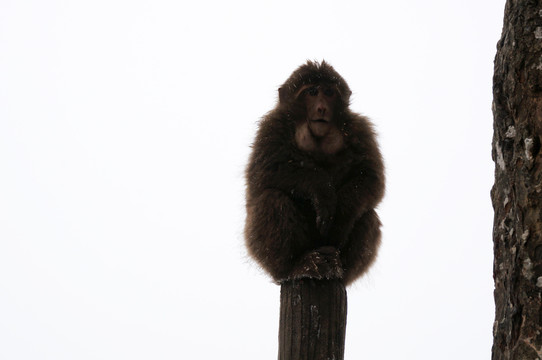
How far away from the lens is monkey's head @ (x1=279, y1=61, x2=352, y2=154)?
4.66 metres

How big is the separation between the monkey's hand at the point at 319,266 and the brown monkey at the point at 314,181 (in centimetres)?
8

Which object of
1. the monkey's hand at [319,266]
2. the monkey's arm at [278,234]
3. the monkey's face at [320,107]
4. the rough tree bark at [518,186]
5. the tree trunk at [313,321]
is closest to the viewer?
the rough tree bark at [518,186]

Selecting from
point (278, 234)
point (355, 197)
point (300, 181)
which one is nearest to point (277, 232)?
point (278, 234)

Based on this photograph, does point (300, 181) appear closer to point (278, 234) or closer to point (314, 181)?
point (314, 181)

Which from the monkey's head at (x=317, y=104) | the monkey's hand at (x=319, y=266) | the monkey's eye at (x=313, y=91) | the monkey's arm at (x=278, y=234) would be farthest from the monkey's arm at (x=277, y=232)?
the monkey's eye at (x=313, y=91)

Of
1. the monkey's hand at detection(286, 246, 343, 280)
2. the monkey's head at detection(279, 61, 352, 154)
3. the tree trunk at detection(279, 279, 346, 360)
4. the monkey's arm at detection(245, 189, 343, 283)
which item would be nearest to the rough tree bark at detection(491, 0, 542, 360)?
the tree trunk at detection(279, 279, 346, 360)

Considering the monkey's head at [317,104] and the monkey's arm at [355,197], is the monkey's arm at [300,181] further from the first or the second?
the monkey's head at [317,104]

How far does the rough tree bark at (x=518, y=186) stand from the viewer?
2178 mm

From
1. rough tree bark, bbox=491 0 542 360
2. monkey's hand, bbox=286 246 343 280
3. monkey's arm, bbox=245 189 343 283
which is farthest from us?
monkey's arm, bbox=245 189 343 283

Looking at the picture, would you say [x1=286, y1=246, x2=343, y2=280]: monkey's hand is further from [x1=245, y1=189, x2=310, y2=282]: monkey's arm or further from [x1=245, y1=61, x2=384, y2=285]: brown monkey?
[x1=245, y1=189, x2=310, y2=282]: monkey's arm

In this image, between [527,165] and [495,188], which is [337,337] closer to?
[495,188]

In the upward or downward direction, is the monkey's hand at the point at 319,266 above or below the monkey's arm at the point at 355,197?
below

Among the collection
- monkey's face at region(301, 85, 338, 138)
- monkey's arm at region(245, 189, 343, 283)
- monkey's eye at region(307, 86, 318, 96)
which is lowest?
monkey's arm at region(245, 189, 343, 283)

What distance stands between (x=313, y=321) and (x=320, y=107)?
1.75 meters
